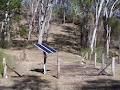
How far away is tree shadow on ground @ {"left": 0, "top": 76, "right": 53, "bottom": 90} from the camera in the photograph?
1875cm

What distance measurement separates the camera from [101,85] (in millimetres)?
19234

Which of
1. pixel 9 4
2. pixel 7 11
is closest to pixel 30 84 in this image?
pixel 9 4

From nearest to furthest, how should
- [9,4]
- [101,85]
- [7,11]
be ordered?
1. [101,85]
2. [9,4]
3. [7,11]

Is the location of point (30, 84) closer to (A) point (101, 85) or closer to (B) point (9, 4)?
(A) point (101, 85)

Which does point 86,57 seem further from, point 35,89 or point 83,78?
point 35,89

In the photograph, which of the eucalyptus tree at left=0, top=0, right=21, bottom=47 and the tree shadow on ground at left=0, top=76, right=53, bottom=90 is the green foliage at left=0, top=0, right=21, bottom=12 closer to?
the eucalyptus tree at left=0, top=0, right=21, bottom=47

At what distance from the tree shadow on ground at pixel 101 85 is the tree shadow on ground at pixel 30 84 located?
1.55 m

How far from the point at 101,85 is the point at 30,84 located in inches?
128

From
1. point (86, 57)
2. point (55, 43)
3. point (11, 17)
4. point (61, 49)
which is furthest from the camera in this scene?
point (55, 43)

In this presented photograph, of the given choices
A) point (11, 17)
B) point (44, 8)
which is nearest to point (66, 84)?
point (11, 17)

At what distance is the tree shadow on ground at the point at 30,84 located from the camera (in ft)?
61.5

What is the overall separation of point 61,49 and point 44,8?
498 cm

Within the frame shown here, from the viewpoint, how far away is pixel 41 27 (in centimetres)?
4416

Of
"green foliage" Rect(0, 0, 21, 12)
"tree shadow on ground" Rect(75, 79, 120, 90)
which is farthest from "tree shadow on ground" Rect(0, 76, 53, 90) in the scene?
"green foliage" Rect(0, 0, 21, 12)
